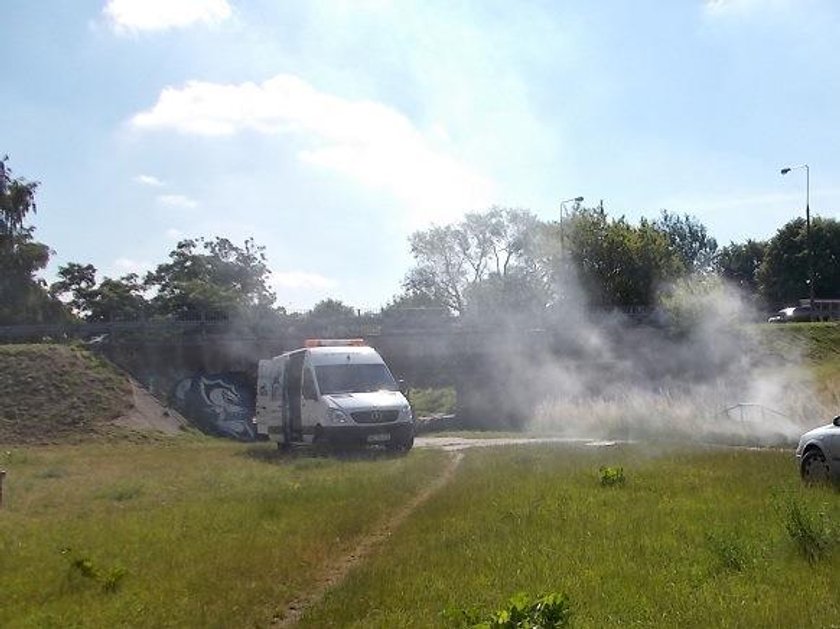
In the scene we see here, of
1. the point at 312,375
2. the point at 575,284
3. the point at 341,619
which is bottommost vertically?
the point at 341,619

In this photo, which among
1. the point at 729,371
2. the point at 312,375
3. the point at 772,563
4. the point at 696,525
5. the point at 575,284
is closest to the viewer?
the point at 772,563

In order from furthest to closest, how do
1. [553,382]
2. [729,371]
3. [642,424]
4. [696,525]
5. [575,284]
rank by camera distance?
[575,284] → [553,382] → [729,371] → [642,424] → [696,525]

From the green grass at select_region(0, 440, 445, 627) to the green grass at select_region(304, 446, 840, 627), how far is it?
917 millimetres

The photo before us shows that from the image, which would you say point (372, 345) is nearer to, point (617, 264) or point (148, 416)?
point (148, 416)

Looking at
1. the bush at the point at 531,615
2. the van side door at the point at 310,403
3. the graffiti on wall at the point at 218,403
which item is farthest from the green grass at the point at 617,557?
the graffiti on wall at the point at 218,403

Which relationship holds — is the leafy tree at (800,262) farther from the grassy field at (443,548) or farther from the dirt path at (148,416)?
the grassy field at (443,548)

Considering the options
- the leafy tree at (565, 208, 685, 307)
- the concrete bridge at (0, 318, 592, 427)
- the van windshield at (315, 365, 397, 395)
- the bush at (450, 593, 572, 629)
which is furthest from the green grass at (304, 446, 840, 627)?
the leafy tree at (565, 208, 685, 307)

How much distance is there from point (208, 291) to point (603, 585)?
83.7 metres

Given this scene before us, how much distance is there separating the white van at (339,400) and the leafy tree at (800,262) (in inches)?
2881

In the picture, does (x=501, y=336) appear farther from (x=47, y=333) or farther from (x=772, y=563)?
(x=772, y=563)

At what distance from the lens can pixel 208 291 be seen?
289 feet

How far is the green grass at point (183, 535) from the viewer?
7.86m

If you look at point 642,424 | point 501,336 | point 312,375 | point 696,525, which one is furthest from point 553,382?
point 696,525

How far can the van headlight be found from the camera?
2188 centimetres
